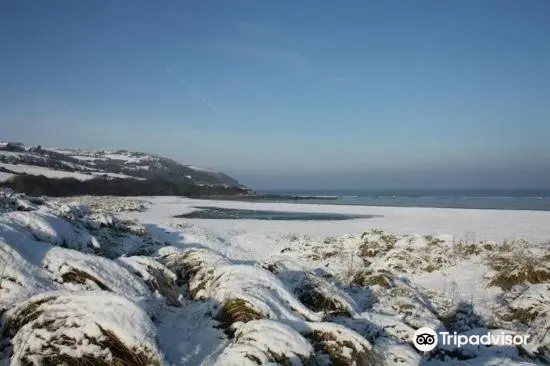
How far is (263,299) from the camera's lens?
12.1 ft

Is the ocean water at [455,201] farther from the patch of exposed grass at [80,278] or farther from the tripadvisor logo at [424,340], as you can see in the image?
the patch of exposed grass at [80,278]

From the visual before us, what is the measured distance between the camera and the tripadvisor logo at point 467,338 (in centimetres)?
412

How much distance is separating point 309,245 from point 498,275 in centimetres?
579

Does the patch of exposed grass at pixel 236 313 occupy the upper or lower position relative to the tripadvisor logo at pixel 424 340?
upper

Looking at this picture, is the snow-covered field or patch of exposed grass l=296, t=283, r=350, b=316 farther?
patch of exposed grass l=296, t=283, r=350, b=316

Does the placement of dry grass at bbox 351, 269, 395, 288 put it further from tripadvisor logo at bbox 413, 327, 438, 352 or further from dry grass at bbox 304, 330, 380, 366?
dry grass at bbox 304, 330, 380, 366

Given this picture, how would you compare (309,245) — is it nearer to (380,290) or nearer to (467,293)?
(467,293)

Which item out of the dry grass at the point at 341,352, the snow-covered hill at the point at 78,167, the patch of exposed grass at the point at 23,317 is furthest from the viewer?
the snow-covered hill at the point at 78,167

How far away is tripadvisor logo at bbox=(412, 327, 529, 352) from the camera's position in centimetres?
412

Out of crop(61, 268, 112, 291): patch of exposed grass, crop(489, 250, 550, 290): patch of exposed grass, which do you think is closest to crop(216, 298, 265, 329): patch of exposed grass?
crop(61, 268, 112, 291): patch of exposed grass

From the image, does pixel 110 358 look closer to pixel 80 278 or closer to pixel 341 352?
pixel 80 278

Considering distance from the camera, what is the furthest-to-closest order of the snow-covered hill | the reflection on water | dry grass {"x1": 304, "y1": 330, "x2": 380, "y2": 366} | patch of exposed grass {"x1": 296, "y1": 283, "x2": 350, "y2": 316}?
1. the snow-covered hill
2. the reflection on water
3. patch of exposed grass {"x1": 296, "y1": 283, "x2": 350, "y2": 316}
4. dry grass {"x1": 304, "y1": 330, "x2": 380, "y2": 366}

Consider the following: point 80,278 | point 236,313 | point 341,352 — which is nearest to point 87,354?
point 80,278

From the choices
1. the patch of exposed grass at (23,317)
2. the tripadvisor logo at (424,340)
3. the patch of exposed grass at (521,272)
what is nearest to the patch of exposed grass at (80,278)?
the patch of exposed grass at (23,317)
